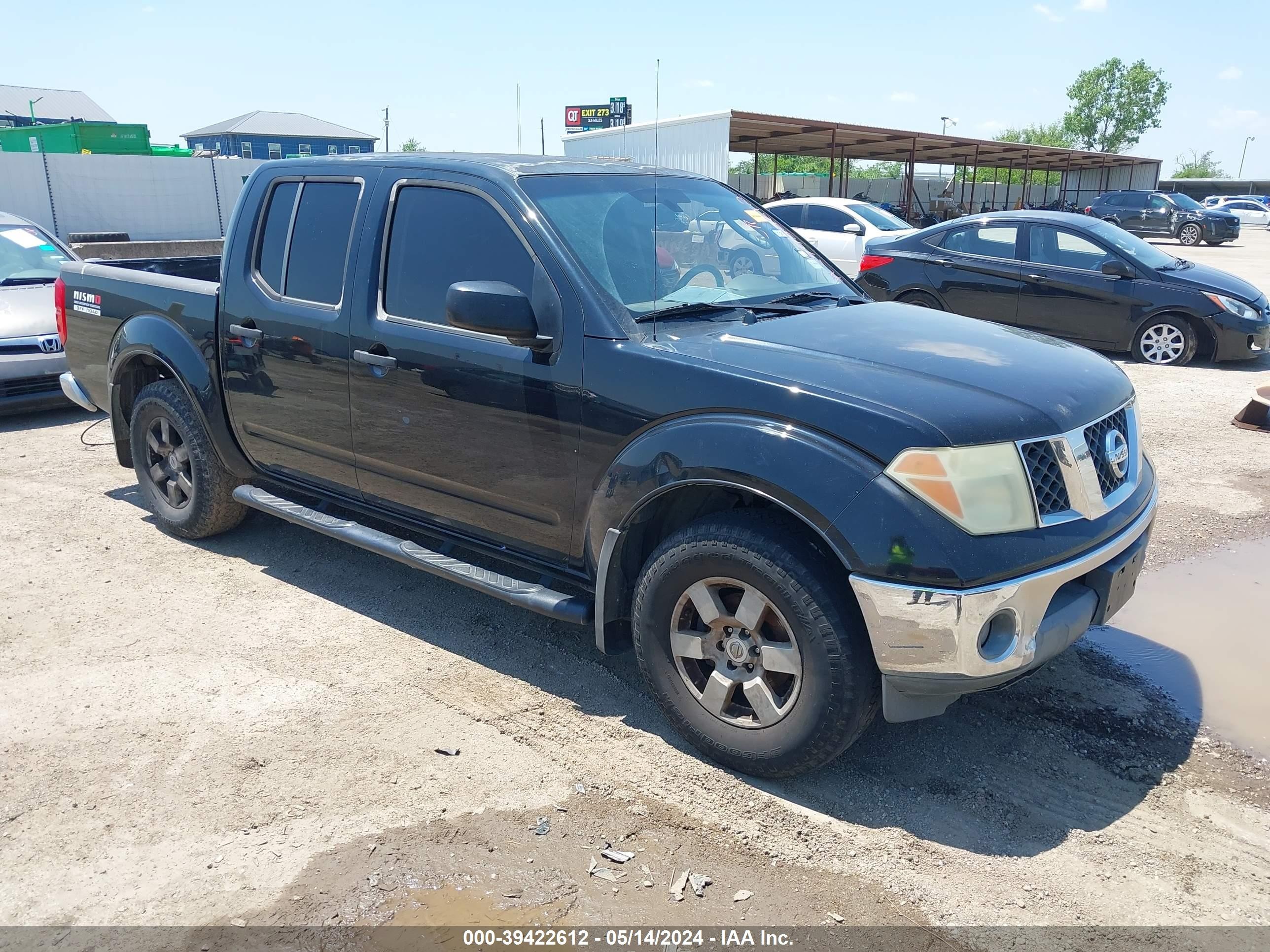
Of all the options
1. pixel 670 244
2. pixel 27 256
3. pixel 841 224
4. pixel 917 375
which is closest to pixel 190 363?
pixel 670 244

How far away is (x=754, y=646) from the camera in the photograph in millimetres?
3143

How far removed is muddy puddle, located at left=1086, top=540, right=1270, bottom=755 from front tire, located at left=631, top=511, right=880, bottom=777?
1662 mm

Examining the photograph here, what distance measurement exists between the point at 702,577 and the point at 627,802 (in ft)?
2.51

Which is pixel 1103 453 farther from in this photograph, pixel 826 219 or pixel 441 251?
pixel 826 219

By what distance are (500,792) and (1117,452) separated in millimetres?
2373

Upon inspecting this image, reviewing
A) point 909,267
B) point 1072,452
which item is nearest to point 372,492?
point 1072,452

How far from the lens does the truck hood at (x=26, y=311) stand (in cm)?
789

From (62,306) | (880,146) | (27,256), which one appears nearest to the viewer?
(62,306)

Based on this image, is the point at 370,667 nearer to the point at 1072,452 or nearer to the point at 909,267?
the point at 1072,452

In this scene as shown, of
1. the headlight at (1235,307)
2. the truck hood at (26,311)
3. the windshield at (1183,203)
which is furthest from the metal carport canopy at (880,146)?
the truck hood at (26,311)

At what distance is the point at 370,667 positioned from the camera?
13.3 ft

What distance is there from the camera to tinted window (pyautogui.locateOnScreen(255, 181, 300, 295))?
459 centimetres

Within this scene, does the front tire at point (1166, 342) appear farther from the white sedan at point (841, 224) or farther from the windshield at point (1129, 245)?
the white sedan at point (841, 224)

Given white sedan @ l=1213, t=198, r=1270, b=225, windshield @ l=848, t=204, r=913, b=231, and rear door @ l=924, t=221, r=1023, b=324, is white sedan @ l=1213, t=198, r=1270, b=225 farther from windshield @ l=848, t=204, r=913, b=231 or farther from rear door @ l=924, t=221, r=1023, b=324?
rear door @ l=924, t=221, r=1023, b=324
